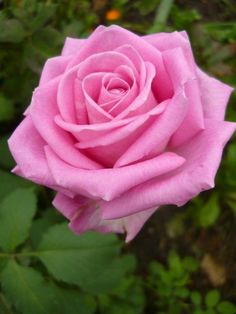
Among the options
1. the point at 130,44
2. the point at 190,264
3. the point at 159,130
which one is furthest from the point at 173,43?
the point at 190,264

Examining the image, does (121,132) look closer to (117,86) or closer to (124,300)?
(117,86)

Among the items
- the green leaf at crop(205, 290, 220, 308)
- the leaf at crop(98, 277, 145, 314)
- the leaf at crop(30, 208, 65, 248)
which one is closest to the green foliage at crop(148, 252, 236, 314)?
the green leaf at crop(205, 290, 220, 308)

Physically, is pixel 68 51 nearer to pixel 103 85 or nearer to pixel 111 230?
pixel 103 85

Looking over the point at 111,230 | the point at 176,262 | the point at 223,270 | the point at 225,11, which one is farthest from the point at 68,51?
the point at 225,11

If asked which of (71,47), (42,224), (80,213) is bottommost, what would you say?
(42,224)

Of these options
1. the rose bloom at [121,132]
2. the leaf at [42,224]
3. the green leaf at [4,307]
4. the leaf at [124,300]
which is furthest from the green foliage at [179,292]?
the rose bloom at [121,132]

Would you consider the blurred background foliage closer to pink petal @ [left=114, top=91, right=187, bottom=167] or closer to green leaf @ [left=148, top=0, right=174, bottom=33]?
green leaf @ [left=148, top=0, right=174, bottom=33]

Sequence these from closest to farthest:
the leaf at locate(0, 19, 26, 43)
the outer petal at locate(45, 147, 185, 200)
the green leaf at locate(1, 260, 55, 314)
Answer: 1. the outer petal at locate(45, 147, 185, 200)
2. the green leaf at locate(1, 260, 55, 314)
3. the leaf at locate(0, 19, 26, 43)
